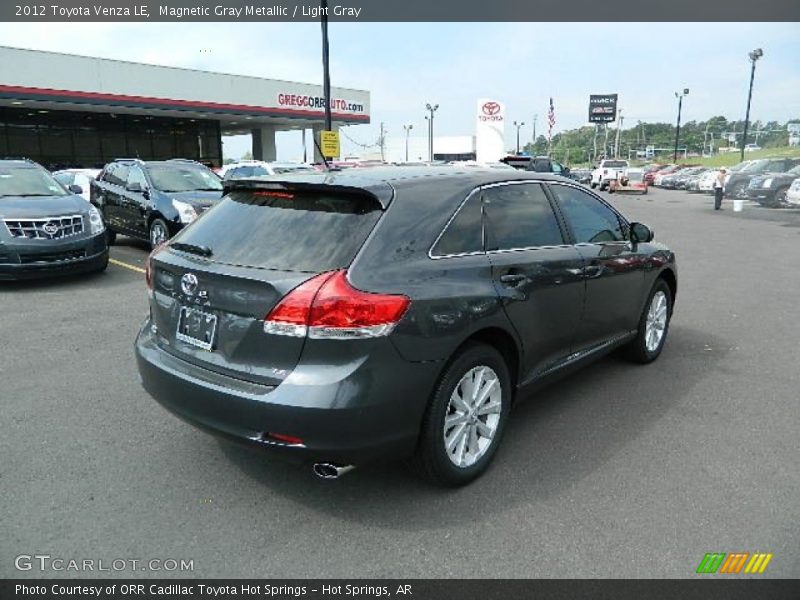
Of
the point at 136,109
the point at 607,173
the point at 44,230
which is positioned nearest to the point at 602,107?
the point at 607,173

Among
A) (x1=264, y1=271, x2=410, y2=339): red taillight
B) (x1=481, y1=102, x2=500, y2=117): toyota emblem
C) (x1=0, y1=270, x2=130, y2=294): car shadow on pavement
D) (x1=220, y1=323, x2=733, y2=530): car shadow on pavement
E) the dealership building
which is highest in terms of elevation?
(x1=481, y1=102, x2=500, y2=117): toyota emblem

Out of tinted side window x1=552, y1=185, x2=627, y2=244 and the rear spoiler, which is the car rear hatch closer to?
the rear spoiler

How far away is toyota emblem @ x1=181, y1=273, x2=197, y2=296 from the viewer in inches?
116

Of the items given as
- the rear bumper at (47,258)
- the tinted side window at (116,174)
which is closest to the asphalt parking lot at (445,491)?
the rear bumper at (47,258)

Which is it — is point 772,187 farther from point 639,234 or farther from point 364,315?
point 364,315

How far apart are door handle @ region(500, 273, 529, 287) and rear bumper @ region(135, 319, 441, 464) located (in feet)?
2.38

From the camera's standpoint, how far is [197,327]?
295 centimetres

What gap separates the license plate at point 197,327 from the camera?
2880 mm

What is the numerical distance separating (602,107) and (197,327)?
253ft

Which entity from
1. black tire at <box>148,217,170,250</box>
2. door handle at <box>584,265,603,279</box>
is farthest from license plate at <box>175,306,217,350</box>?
black tire at <box>148,217,170,250</box>

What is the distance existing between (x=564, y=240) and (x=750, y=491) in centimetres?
178

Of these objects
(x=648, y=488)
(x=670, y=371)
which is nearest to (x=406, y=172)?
(x=648, y=488)

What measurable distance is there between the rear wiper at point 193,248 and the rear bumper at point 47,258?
5.34m

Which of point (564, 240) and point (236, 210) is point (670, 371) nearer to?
point (564, 240)
